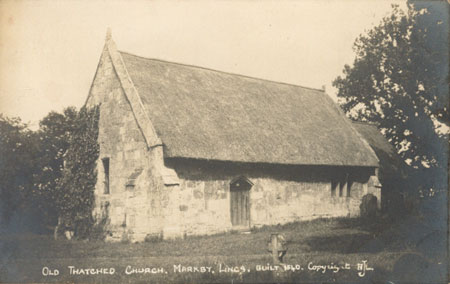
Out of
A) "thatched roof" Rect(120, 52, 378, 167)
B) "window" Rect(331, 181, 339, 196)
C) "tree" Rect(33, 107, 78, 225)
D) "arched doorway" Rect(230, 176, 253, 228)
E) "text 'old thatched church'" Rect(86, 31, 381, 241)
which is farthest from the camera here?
"window" Rect(331, 181, 339, 196)

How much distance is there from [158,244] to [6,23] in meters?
8.62

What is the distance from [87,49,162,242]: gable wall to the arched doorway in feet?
12.4

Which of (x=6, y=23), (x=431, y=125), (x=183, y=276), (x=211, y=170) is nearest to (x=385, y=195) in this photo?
(x=431, y=125)

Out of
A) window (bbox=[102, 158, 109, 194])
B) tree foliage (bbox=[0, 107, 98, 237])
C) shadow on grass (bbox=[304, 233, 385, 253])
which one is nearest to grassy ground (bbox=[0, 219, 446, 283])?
shadow on grass (bbox=[304, 233, 385, 253])

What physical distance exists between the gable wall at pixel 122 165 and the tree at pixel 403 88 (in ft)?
59.2

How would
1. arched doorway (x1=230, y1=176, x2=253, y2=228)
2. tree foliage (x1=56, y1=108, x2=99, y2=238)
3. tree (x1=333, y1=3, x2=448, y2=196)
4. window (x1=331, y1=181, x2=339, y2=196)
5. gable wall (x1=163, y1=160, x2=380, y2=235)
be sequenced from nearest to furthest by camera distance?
gable wall (x1=163, y1=160, x2=380, y2=235), arched doorway (x1=230, y1=176, x2=253, y2=228), tree foliage (x1=56, y1=108, x2=99, y2=238), window (x1=331, y1=181, x2=339, y2=196), tree (x1=333, y1=3, x2=448, y2=196)

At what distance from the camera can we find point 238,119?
2095cm

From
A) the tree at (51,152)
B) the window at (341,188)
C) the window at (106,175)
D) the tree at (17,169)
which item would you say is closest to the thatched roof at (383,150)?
the window at (341,188)

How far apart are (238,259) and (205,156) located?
6.91m

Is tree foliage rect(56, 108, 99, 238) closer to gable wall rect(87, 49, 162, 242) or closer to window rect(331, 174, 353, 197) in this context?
gable wall rect(87, 49, 162, 242)

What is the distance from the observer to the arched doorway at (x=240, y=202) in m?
18.9

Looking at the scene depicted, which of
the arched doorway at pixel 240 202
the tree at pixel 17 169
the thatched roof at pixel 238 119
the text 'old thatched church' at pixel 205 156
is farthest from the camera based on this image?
the arched doorway at pixel 240 202

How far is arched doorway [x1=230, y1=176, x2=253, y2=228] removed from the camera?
18875 millimetres

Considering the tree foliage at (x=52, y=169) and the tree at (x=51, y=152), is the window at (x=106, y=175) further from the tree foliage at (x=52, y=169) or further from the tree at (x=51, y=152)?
the tree at (x=51, y=152)
